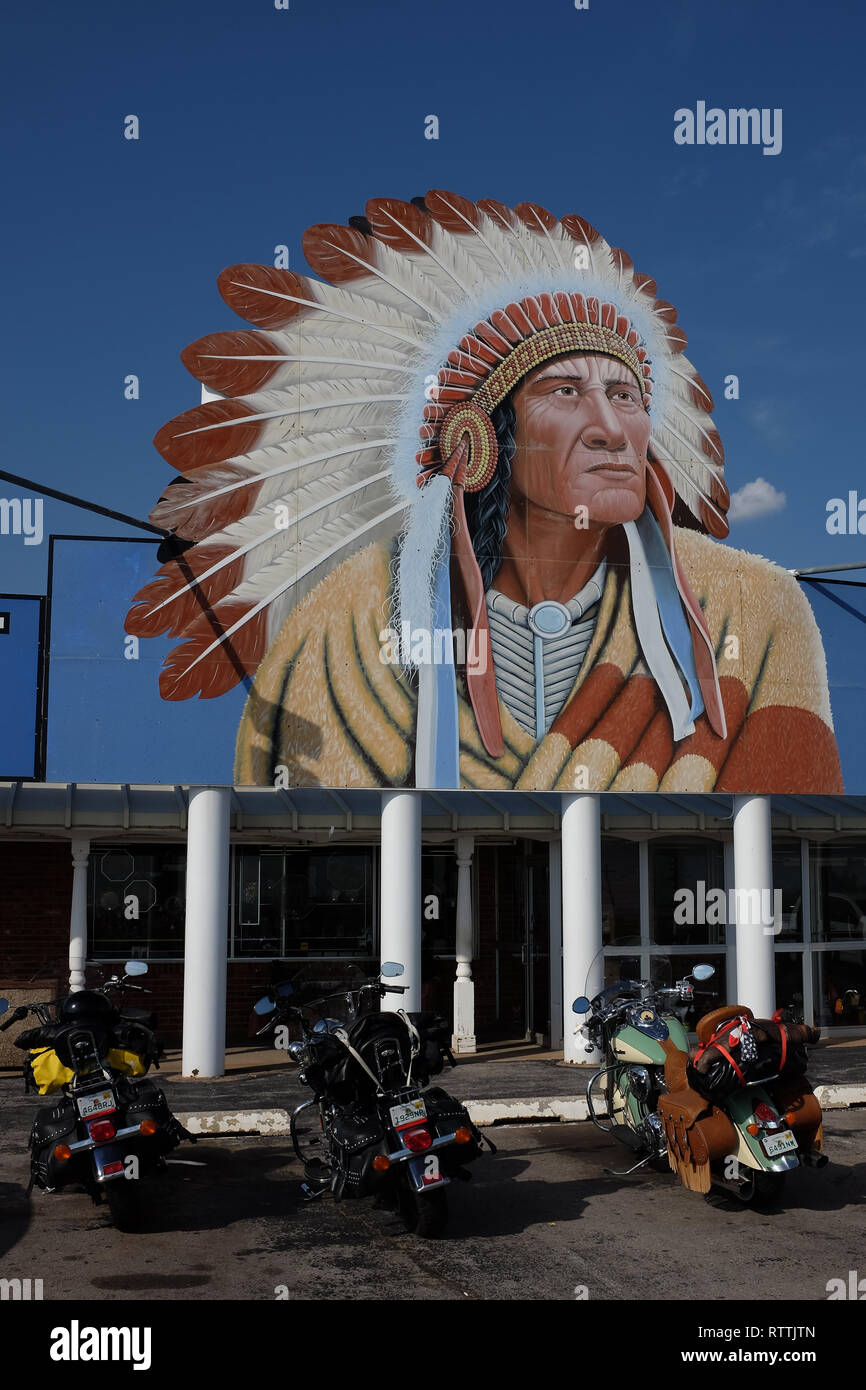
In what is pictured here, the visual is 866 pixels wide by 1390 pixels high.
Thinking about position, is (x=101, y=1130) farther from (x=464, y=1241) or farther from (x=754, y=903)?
(x=754, y=903)

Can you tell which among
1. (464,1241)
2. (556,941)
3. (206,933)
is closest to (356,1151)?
(464,1241)

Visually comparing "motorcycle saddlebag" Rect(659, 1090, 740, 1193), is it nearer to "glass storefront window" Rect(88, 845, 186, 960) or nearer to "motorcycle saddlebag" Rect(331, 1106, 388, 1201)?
"motorcycle saddlebag" Rect(331, 1106, 388, 1201)

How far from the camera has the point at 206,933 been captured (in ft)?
44.0

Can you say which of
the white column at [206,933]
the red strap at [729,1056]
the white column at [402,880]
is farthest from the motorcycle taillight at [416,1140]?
the white column at [206,933]

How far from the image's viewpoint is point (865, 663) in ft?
53.2

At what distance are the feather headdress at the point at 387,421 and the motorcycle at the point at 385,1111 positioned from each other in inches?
254

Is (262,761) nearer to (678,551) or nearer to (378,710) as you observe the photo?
(378,710)

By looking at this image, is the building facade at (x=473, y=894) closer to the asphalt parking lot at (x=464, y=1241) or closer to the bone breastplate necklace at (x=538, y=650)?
the bone breastplate necklace at (x=538, y=650)

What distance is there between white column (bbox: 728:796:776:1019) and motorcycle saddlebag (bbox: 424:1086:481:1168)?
9.04 meters

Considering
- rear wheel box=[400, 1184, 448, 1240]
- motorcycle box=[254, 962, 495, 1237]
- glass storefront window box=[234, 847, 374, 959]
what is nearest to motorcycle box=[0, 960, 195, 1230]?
motorcycle box=[254, 962, 495, 1237]

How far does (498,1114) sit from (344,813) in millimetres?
5634

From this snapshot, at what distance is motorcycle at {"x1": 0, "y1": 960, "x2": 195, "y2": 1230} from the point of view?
274 inches

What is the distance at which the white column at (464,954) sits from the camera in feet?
52.7
